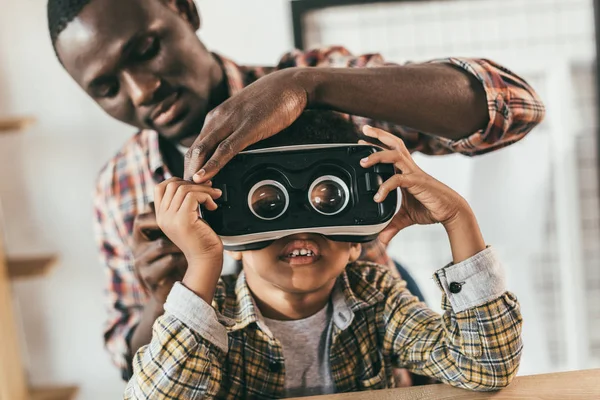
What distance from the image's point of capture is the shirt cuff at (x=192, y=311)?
549mm

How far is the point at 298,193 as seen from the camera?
55 cm

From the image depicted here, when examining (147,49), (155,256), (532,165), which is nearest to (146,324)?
(155,256)

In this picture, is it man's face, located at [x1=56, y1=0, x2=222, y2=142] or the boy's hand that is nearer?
the boy's hand

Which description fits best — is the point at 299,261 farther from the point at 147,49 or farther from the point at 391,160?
the point at 147,49

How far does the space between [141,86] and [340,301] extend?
0.32 meters

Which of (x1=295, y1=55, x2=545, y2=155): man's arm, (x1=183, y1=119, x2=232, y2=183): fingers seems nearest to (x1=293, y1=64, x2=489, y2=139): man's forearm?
(x1=295, y1=55, x2=545, y2=155): man's arm

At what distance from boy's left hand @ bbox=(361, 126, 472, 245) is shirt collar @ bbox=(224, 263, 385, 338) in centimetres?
12

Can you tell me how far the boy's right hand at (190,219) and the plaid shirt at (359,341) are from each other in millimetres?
35

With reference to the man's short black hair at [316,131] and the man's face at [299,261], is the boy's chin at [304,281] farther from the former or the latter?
the man's short black hair at [316,131]

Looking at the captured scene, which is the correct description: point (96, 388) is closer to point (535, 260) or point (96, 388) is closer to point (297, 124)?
point (297, 124)

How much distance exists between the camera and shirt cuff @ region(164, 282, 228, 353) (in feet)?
1.80

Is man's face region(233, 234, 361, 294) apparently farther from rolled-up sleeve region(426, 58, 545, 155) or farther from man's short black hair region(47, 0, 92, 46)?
man's short black hair region(47, 0, 92, 46)

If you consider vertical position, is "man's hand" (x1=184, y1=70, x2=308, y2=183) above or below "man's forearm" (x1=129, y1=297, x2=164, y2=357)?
above

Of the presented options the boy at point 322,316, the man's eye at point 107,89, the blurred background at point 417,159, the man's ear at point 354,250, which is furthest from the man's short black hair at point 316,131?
the blurred background at point 417,159
